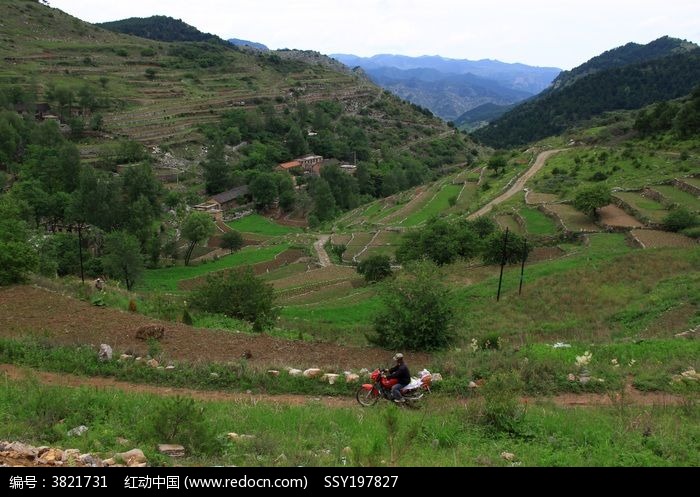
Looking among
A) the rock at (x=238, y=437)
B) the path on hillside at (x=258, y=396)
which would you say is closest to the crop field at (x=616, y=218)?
the path on hillside at (x=258, y=396)

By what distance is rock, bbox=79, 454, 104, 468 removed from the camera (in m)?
7.13

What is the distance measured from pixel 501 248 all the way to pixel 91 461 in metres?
28.8

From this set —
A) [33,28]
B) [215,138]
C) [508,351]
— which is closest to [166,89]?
[215,138]

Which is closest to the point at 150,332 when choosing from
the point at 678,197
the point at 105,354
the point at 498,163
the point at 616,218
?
the point at 105,354

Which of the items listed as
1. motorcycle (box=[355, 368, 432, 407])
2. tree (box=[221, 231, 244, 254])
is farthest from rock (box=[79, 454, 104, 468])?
tree (box=[221, 231, 244, 254])

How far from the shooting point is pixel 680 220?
33156 mm

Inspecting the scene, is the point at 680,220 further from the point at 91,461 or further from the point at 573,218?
the point at 91,461

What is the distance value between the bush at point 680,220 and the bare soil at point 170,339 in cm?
2613

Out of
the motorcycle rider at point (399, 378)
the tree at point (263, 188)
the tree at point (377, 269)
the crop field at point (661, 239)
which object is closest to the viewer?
the motorcycle rider at point (399, 378)

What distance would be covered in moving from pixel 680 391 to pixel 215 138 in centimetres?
8610

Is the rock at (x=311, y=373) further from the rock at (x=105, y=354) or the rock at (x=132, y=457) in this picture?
the rock at (x=132, y=457)

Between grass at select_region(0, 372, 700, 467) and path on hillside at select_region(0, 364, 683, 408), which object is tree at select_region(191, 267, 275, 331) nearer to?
path on hillside at select_region(0, 364, 683, 408)

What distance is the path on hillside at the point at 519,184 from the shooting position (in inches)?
1950

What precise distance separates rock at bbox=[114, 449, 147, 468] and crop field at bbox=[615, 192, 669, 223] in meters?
36.5
